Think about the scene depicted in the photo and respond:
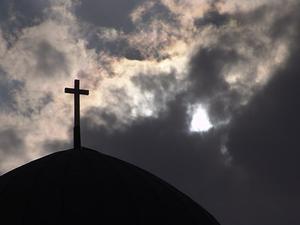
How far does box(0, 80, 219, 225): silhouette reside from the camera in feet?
66.0

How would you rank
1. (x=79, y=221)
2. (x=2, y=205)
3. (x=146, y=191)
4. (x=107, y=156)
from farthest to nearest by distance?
(x=107, y=156) < (x=146, y=191) < (x=2, y=205) < (x=79, y=221)

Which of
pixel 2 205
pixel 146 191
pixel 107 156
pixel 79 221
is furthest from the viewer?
pixel 107 156

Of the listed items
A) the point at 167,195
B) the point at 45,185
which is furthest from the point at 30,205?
the point at 167,195

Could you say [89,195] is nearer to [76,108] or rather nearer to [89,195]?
[89,195]

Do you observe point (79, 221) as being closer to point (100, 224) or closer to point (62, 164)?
point (100, 224)

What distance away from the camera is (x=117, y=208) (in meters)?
20.7

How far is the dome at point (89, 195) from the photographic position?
66.0 feet

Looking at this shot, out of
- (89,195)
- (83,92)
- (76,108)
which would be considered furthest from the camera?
(83,92)

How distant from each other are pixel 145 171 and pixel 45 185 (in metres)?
5.58

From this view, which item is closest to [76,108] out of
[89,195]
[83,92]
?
[83,92]

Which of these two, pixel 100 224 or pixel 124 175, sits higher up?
pixel 124 175

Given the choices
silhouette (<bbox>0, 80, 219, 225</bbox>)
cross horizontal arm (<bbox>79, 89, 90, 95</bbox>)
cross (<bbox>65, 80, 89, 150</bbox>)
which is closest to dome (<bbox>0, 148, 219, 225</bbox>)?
silhouette (<bbox>0, 80, 219, 225</bbox>)

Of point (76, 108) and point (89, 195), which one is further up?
point (76, 108)

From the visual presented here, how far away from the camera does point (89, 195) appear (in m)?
21.0
